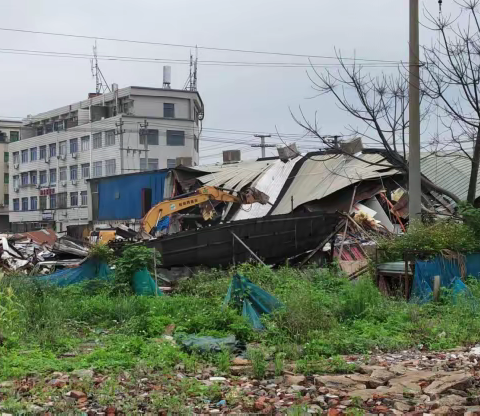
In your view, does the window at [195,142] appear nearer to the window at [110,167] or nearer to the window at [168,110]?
the window at [168,110]

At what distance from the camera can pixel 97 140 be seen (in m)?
63.2

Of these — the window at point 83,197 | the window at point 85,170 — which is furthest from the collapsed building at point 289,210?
the window at point 85,170

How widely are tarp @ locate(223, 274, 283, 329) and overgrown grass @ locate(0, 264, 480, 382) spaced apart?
0.77 ft

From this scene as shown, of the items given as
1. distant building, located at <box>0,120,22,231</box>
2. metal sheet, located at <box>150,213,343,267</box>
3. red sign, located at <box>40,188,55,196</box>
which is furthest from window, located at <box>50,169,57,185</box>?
metal sheet, located at <box>150,213,343,267</box>

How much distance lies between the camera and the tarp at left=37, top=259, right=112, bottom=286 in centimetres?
1605

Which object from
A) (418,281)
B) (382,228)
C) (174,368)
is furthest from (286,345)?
(382,228)

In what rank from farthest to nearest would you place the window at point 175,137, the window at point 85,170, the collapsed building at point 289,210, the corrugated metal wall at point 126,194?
1. the window at point 85,170
2. the window at point 175,137
3. the corrugated metal wall at point 126,194
4. the collapsed building at point 289,210

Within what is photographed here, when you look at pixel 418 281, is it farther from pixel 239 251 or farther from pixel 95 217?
pixel 95 217

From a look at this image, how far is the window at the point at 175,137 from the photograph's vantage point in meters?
61.8

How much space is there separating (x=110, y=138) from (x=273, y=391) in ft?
188

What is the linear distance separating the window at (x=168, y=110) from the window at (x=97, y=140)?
273 inches

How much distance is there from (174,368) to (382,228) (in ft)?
49.9

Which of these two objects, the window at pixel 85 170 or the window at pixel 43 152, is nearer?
the window at pixel 85 170

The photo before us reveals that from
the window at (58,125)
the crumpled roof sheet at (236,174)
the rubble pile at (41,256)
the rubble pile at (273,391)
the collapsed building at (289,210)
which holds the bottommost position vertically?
the rubble pile at (273,391)
